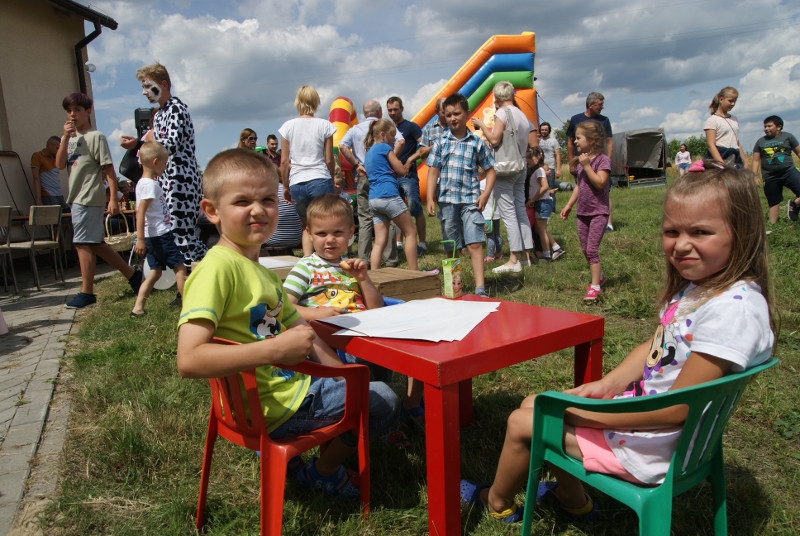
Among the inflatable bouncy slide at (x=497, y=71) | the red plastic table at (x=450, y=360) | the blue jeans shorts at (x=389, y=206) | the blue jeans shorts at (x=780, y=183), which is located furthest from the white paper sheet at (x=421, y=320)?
the inflatable bouncy slide at (x=497, y=71)

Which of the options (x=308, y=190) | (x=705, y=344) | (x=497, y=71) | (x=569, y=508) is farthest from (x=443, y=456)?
(x=497, y=71)

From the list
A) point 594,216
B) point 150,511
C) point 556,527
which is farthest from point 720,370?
point 594,216

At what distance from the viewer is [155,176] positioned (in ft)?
17.7

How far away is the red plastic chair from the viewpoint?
1.69 meters

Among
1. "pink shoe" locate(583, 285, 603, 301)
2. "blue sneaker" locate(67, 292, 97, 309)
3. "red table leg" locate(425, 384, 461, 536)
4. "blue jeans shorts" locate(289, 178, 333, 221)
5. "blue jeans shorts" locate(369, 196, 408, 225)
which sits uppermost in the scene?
"blue jeans shorts" locate(289, 178, 333, 221)

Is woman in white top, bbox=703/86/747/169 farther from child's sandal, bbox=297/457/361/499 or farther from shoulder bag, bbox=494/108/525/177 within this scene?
child's sandal, bbox=297/457/361/499

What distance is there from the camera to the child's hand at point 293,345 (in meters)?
1.61

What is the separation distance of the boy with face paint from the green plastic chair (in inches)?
172

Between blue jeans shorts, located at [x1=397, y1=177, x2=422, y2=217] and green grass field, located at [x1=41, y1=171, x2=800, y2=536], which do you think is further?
blue jeans shorts, located at [x1=397, y1=177, x2=422, y2=217]

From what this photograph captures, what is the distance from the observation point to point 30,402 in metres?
3.44

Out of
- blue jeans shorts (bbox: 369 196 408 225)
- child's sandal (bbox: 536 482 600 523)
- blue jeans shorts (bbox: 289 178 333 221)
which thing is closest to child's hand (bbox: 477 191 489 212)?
blue jeans shorts (bbox: 369 196 408 225)

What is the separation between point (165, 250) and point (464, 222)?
290cm

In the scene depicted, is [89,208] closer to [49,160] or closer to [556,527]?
[49,160]

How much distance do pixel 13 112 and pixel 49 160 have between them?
1.11 meters
